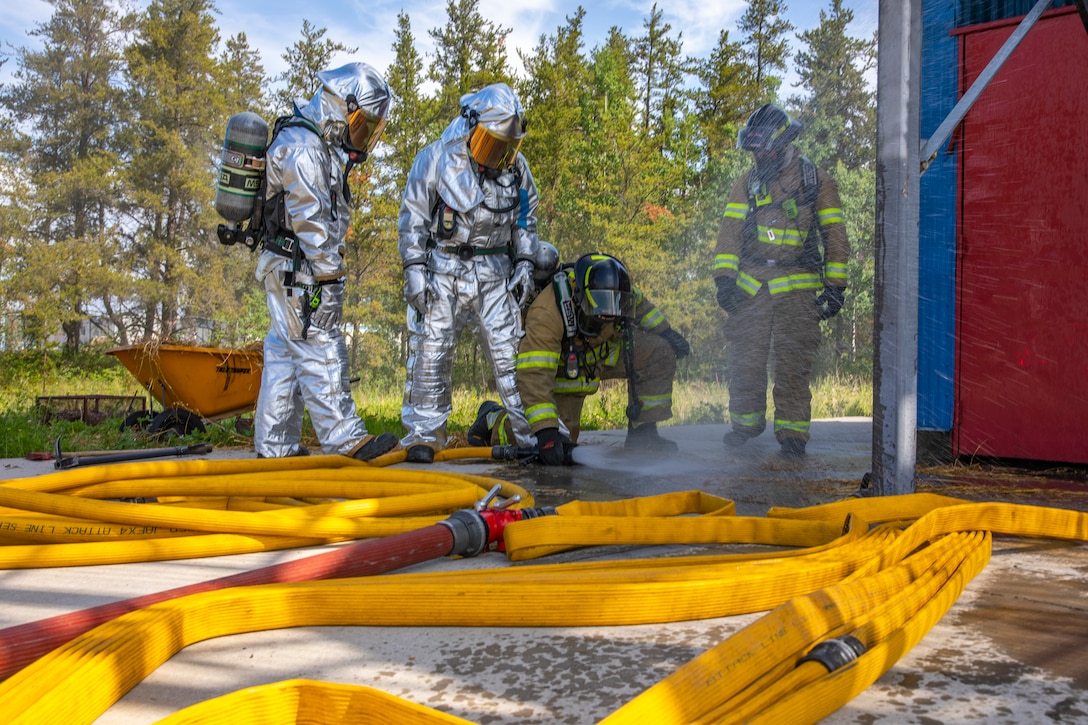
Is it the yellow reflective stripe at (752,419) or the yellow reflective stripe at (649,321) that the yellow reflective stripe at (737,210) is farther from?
the yellow reflective stripe at (752,419)

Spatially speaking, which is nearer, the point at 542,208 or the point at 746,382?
the point at 746,382

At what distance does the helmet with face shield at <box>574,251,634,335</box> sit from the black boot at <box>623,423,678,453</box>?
857 millimetres

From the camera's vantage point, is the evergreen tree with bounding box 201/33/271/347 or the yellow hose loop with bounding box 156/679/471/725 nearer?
the yellow hose loop with bounding box 156/679/471/725

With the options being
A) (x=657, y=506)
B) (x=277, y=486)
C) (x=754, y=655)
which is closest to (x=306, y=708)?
(x=754, y=655)

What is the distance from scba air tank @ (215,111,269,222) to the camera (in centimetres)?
456

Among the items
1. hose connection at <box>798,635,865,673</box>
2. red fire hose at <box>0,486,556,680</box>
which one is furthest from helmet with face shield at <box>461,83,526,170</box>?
hose connection at <box>798,635,865,673</box>

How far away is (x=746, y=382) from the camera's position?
16.9 feet

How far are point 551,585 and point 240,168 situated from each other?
360 centimetres

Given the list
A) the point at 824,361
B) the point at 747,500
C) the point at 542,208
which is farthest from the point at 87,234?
the point at 747,500

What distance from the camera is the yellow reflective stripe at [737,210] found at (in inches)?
203

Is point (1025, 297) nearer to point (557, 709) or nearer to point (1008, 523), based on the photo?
point (1008, 523)

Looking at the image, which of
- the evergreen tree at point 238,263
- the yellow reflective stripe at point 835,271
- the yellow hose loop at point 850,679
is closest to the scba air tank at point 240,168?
the yellow reflective stripe at point 835,271

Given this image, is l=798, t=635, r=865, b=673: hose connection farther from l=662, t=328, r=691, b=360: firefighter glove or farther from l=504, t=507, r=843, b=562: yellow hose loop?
l=662, t=328, r=691, b=360: firefighter glove

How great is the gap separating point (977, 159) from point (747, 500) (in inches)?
93.7
